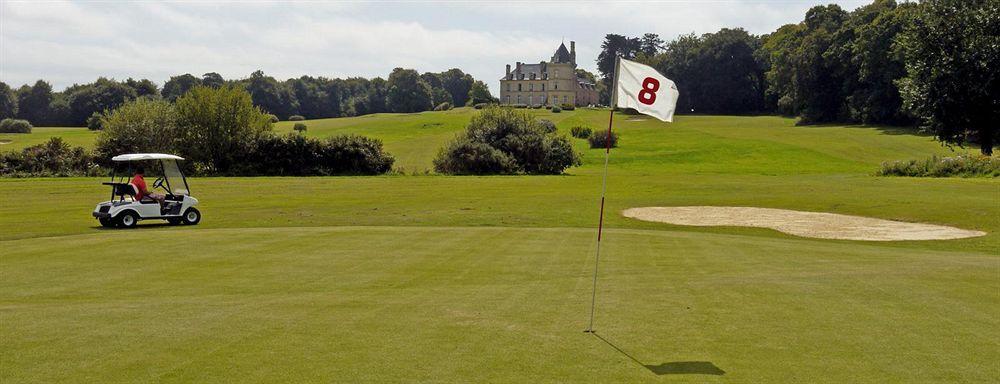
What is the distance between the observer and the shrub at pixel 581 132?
107 meters

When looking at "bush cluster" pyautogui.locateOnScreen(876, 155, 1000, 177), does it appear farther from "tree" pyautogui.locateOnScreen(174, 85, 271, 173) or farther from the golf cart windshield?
"tree" pyautogui.locateOnScreen(174, 85, 271, 173)

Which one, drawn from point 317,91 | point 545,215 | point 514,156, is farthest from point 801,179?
point 317,91

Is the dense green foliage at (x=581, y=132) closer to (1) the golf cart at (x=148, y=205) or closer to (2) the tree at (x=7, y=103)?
(1) the golf cart at (x=148, y=205)

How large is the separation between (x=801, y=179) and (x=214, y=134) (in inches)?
1783

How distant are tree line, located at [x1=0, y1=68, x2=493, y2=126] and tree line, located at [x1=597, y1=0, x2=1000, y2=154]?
52561 millimetres

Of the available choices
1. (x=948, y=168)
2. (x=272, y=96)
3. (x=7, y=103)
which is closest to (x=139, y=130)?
(x=948, y=168)

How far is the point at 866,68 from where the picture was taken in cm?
10038

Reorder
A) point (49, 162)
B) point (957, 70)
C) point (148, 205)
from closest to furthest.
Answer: point (148, 205)
point (957, 70)
point (49, 162)

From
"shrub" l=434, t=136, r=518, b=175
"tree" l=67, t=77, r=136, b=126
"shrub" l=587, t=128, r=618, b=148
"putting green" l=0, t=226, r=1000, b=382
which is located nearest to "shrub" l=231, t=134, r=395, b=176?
"shrub" l=434, t=136, r=518, b=175

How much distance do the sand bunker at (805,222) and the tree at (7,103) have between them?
14131cm

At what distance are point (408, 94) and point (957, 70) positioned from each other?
142119 millimetres

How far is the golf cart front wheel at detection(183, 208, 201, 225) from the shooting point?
3024 cm

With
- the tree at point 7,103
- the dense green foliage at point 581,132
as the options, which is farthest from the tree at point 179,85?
the dense green foliage at point 581,132

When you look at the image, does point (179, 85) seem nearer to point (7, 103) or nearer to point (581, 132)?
point (7, 103)
